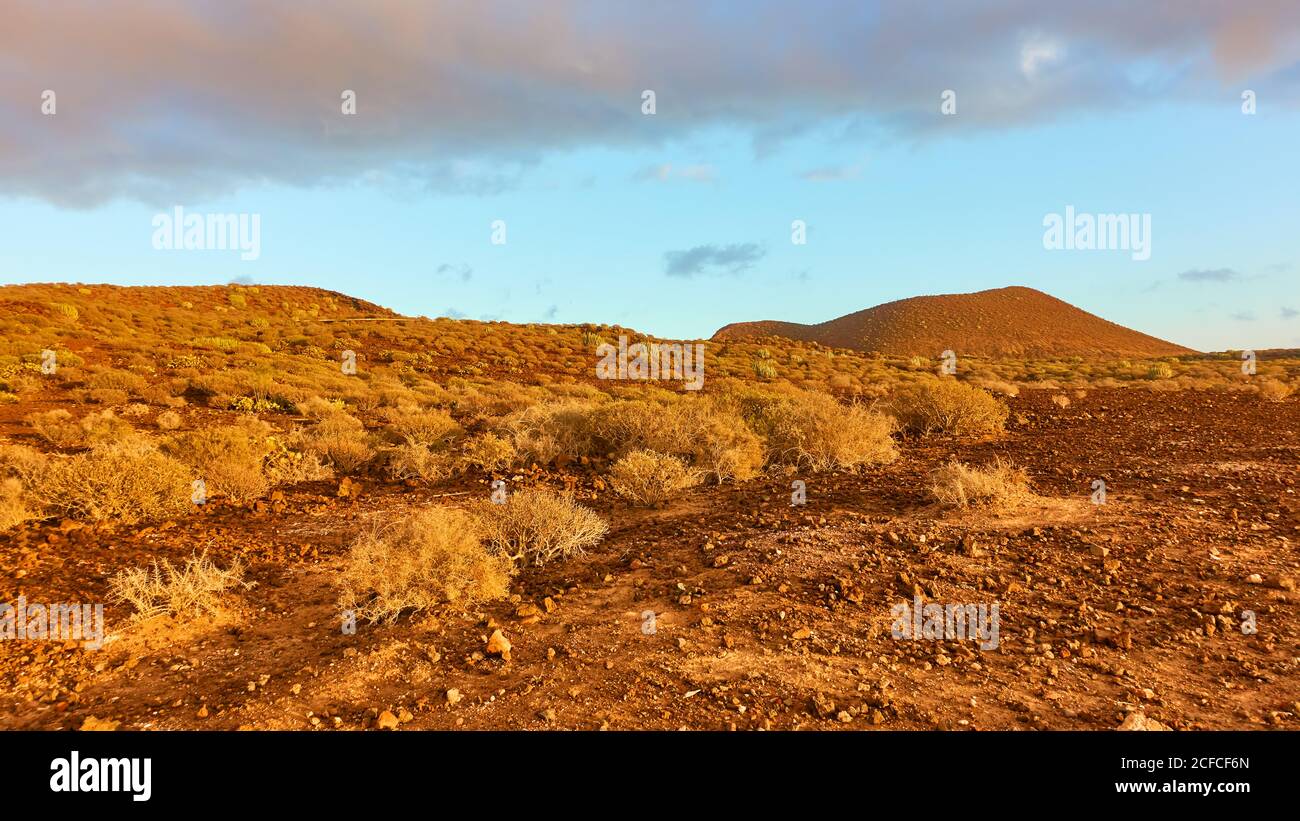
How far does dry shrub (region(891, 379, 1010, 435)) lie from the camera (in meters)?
11.5

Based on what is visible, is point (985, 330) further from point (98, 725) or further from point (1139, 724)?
point (98, 725)

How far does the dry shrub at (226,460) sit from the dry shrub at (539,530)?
3.65 m

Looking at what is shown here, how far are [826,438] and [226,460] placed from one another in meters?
7.97

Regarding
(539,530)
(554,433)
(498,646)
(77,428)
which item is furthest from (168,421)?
(498,646)

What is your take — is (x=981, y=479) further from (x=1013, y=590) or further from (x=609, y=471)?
(x=609, y=471)

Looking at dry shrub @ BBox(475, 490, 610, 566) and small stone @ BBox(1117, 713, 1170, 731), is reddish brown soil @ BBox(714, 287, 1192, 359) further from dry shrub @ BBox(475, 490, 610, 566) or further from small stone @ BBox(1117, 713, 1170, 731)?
small stone @ BBox(1117, 713, 1170, 731)

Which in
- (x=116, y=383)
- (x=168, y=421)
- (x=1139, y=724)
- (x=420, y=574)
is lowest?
(x=1139, y=724)

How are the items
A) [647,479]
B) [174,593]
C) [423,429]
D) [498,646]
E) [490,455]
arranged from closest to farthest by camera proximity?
[498,646] → [174,593] → [647,479] → [490,455] → [423,429]

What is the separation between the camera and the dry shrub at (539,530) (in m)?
6.22

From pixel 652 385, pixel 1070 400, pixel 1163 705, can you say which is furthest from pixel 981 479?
pixel 652 385

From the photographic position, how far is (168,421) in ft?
41.4

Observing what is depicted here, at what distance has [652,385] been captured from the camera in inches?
915

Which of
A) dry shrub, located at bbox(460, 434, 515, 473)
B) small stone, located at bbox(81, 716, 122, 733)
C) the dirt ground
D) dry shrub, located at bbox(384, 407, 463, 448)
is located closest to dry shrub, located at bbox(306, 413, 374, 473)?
dry shrub, located at bbox(384, 407, 463, 448)
